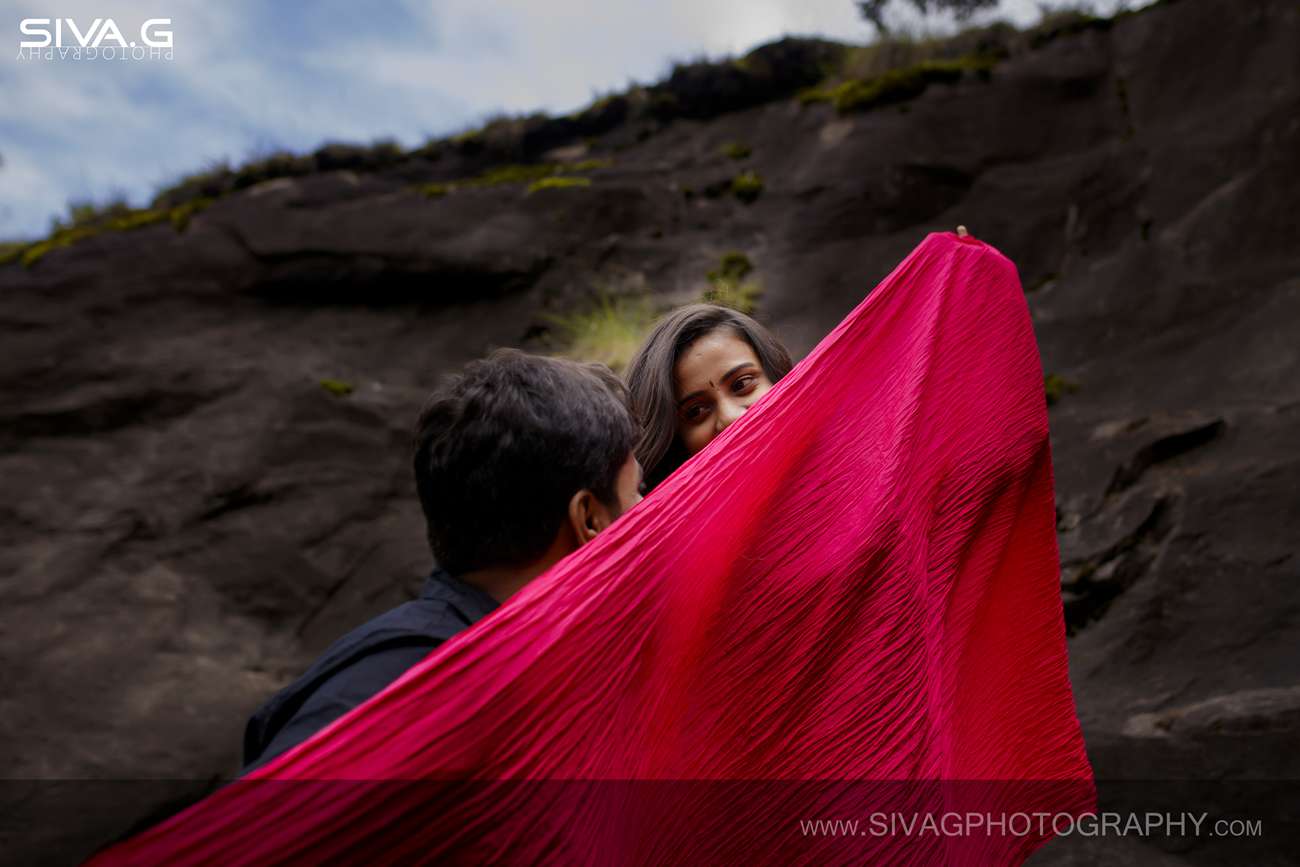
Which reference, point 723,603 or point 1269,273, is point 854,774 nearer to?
point 723,603

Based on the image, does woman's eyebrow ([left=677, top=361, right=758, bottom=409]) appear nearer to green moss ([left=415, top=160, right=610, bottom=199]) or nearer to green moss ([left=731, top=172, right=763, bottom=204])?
green moss ([left=731, top=172, right=763, bottom=204])

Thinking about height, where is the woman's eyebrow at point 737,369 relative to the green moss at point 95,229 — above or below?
below

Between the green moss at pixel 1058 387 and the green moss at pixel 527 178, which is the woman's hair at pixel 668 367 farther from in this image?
the green moss at pixel 527 178

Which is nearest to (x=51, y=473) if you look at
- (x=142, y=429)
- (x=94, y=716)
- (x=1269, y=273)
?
(x=142, y=429)

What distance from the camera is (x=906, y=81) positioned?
21.7 ft

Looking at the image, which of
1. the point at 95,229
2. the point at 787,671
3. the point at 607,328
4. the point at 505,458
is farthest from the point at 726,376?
the point at 95,229

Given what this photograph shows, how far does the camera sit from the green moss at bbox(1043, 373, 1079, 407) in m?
4.70

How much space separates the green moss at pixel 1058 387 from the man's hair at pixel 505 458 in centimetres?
404

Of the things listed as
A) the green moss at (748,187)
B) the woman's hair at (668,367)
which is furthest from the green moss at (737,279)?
the woman's hair at (668,367)

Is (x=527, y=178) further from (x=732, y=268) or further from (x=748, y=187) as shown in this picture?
(x=732, y=268)

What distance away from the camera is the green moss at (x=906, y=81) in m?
6.61

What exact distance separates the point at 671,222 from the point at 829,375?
522 cm

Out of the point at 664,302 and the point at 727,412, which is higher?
the point at 664,302

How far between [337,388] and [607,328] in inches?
67.3
